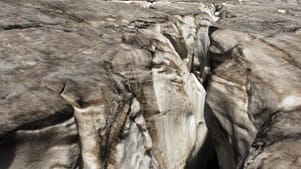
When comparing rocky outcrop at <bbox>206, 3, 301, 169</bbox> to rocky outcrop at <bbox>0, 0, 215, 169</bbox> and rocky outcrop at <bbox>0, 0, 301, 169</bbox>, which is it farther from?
rocky outcrop at <bbox>0, 0, 215, 169</bbox>

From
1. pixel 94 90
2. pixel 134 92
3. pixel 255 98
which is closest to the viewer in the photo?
pixel 94 90

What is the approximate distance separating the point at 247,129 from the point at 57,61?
2536 mm

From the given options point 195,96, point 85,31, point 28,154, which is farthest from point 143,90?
point 28,154

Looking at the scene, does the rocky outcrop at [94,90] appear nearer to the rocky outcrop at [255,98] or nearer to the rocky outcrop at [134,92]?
the rocky outcrop at [134,92]

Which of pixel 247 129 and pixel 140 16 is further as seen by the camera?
pixel 140 16

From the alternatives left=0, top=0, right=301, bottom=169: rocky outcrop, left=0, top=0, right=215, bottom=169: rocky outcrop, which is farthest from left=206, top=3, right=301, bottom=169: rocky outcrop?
left=0, top=0, right=215, bottom=169: rocky outcrop

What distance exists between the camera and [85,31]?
5.61 metres

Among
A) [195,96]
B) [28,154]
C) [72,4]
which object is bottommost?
[195,96]

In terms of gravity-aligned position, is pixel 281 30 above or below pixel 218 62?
above

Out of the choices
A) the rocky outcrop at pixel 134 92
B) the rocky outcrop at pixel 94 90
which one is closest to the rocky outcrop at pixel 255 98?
the rocky outcrop at pixel 134 92

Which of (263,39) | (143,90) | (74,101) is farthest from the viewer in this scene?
(263,39)

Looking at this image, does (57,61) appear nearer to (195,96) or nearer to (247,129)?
(247,129)

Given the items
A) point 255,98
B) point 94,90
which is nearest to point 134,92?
point 94,90

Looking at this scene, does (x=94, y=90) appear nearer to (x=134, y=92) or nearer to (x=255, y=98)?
(x=134, y=92)
